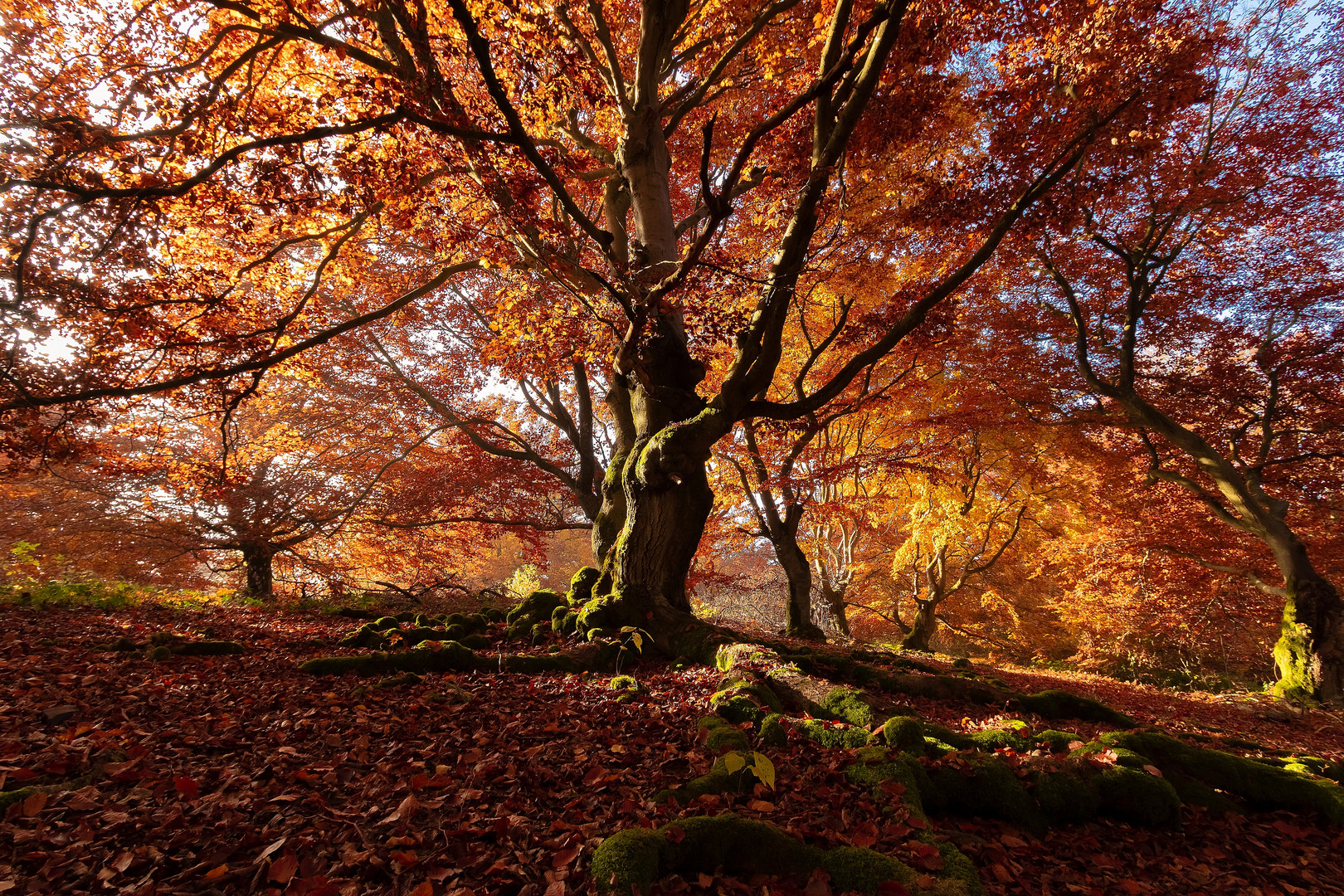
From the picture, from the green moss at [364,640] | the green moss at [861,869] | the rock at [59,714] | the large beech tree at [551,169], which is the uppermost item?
the large beech tree at [551,169]

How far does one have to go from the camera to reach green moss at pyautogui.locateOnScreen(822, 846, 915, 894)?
88.2 inches

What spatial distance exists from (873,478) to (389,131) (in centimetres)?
1302

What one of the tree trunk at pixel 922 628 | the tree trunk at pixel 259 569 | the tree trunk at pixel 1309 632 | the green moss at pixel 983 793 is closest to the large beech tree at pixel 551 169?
the green moss at pixel 983 793

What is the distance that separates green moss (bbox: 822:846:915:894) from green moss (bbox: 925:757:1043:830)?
116 cm

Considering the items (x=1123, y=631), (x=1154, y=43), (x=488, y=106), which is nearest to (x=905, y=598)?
(x=1123, y=631)

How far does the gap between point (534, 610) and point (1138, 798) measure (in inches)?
251

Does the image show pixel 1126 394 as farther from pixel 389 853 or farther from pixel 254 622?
pixel 254 622

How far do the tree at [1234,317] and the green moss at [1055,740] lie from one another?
7.05 meters

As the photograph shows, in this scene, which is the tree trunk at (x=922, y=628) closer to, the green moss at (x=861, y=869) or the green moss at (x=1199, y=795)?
the green moss at (x=1199, y=795)

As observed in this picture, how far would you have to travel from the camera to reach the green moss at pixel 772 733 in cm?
372

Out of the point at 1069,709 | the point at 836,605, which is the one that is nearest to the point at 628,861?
the point at 1069,709

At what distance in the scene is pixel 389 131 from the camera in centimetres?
554

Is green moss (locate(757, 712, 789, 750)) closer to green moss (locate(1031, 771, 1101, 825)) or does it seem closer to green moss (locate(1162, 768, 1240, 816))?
green moss (locate(1031, 771, 1101, 825))

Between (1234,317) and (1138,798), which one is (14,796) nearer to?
(1138,798)
